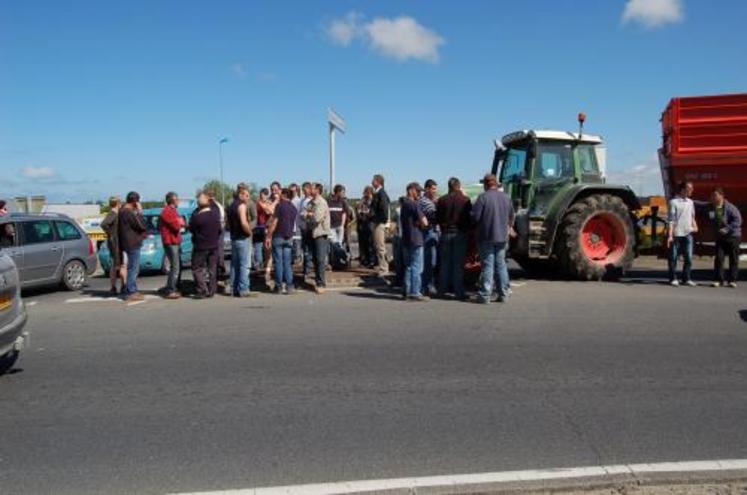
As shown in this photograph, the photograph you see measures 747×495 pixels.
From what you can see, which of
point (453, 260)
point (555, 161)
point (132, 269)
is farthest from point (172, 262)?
point (555, 161)

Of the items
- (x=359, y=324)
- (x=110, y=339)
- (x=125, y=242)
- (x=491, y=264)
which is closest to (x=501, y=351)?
(x=359, y=324)

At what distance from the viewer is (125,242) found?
1158cm

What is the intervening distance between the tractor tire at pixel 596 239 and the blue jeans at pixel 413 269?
2943 mm

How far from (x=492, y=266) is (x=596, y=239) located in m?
3.27

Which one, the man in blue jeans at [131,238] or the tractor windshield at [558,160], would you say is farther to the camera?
the tractor windshield at [558,160]

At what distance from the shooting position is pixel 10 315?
243 inches

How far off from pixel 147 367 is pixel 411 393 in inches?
105

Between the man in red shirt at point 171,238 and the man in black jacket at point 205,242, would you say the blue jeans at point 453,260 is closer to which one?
the man in black jacket at point 205,242

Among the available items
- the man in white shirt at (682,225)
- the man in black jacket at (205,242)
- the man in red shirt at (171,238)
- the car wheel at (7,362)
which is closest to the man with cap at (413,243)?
the man in black jacket at (205,242)

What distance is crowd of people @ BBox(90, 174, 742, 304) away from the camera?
34.8ft

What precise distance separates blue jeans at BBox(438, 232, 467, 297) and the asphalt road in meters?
1.31

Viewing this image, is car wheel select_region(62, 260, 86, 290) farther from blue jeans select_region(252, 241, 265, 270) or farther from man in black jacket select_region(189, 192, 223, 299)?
man in black jacket select_region(189, 192, 223, 299)

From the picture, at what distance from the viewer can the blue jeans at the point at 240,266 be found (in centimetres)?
1150

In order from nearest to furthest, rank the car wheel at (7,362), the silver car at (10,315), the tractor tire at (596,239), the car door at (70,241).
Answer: the silver car at (10,315)
the car wheel at (7,362)
the tractor tire at (596,239)
the car door at (70,241)
